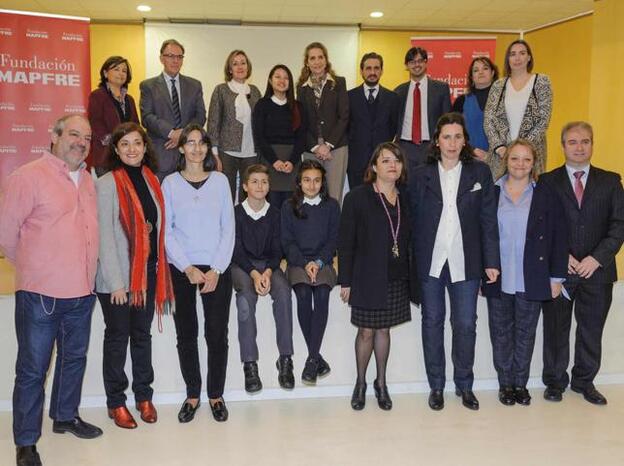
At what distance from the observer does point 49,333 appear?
296cm

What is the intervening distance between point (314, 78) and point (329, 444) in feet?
8.91

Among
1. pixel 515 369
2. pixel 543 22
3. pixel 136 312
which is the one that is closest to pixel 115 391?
pixel 136 312

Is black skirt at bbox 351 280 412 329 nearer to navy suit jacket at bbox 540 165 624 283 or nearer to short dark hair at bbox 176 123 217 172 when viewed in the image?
navy suit jacket at bbox 540 165 624 283

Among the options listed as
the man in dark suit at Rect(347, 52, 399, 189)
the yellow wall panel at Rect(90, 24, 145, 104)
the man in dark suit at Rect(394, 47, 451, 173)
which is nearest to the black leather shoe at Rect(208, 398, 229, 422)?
the man in dark suit at Rect(347, 52, 399, 189)

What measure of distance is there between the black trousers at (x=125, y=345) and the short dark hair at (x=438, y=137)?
1.74 meters

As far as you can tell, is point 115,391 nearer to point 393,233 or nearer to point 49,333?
point 49,333

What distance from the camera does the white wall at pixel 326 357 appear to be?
12.4 ft

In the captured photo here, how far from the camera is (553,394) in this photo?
12.8 feet

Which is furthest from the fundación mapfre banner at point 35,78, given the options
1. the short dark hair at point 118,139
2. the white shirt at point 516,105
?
the white shirt at point 516,105

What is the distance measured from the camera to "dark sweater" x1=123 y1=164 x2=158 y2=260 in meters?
3.35

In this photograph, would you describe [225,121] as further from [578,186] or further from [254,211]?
[578,186]

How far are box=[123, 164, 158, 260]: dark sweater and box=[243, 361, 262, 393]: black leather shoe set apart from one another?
87 cm

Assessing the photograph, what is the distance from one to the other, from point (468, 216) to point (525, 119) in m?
1.12

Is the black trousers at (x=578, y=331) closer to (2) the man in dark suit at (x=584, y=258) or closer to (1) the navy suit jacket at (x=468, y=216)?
(2) the man in dark suit at (x=584, y=258)
